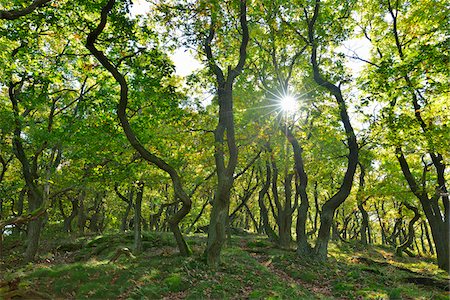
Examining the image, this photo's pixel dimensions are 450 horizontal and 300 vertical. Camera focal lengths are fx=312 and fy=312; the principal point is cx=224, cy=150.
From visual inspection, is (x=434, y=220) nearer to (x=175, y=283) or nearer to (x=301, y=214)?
(x=301, y=214)

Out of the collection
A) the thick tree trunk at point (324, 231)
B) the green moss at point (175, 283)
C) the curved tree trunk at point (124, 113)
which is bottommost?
the green moss at point (175, 283)

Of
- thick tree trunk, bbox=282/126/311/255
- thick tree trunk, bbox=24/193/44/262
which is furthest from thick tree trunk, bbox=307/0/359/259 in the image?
thick tree trunk, bbox=24/193/44/262

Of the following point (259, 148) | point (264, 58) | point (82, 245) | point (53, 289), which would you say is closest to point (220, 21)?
point (264, 58)

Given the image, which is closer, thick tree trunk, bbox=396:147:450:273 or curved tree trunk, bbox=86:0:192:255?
curved tree trunk, bbox=86:0:192:255

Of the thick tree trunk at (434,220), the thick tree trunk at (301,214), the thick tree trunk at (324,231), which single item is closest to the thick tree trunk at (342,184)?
the thick tree trunk at (324,231)

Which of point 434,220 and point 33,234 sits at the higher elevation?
point 434,220

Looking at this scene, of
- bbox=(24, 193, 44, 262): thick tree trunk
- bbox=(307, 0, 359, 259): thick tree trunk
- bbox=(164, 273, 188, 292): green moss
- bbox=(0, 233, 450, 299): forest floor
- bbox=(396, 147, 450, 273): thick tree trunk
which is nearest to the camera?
bbox=(0, 233, 450, 299): forest floor

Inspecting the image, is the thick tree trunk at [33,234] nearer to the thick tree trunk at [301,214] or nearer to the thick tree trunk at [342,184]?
the thick tree trunk at [301,214]

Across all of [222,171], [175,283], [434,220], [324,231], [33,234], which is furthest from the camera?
[434,220]

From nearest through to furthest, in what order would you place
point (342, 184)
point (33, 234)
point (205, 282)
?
point (205, 282) < point (342, 184) < point (33, 234)

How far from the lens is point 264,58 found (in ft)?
71.9

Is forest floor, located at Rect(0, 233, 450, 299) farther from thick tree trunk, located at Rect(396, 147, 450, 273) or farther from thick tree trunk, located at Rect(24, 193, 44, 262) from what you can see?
thick tree trunk, located at Rect(396, 147, 450, 273)

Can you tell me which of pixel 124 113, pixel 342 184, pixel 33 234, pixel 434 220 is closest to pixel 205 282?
pixel 124 113

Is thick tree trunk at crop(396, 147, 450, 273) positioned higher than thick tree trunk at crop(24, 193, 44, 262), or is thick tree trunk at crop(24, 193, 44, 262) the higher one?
thick tree trunk at crop(396, 147, 450, 273)
